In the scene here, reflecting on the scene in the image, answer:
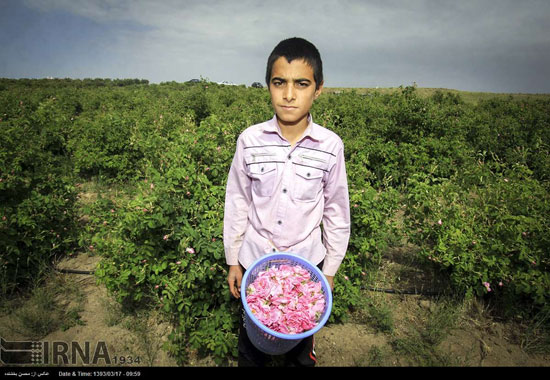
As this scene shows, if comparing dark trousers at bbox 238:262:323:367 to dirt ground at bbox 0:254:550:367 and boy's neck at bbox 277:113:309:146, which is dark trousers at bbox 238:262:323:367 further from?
boy's neck at bbox 277:113:309:146

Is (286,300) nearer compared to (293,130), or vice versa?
(286,300)

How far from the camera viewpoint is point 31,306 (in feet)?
9.07

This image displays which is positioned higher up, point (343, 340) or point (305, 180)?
point (305, 180)

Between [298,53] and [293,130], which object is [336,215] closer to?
[293,130]

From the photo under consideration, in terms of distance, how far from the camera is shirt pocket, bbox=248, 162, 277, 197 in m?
1.60

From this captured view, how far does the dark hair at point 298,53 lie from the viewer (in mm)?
1432

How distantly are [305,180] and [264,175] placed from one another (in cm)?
24

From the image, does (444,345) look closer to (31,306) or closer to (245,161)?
(245,161)

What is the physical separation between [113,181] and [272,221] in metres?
5.35

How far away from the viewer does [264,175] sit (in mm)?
1604

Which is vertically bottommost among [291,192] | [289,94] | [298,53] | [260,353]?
[260,353]

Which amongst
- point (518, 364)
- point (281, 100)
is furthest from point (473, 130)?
point (281, 100)

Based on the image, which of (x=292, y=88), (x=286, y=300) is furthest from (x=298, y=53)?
(x=286, y=300)

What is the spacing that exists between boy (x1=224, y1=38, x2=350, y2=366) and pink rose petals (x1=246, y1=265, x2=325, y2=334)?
0.72 feet
